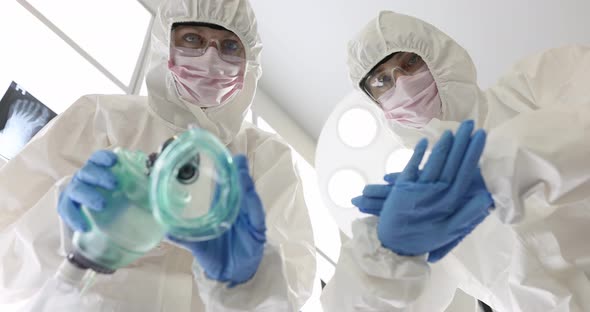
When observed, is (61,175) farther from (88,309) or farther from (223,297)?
(223,297)

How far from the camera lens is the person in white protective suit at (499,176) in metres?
0.99

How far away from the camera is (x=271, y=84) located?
2.85 m

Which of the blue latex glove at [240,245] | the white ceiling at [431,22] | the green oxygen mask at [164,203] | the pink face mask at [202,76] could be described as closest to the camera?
the green oxygen mask at [164,203]

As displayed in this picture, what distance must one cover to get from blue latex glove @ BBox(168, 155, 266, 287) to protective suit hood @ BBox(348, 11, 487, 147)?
76cm

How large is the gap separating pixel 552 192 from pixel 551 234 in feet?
0.76

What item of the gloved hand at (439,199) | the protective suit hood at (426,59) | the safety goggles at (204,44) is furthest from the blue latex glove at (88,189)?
the protective suit hood at (426,59)

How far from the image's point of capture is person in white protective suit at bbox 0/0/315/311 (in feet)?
3.54

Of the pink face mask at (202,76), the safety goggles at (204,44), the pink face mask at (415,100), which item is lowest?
the pink face mask at (415,100)

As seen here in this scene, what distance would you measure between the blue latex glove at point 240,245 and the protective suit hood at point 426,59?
2.49ft

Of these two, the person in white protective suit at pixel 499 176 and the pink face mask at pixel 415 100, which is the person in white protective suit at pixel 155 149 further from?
the pink face mask at pixel 415 100

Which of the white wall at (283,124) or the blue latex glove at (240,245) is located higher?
the blue latex glove at (240,245)

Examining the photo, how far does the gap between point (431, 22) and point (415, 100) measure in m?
1.17

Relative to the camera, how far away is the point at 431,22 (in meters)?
2.51

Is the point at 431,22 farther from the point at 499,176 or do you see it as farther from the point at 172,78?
the point at 499,176
